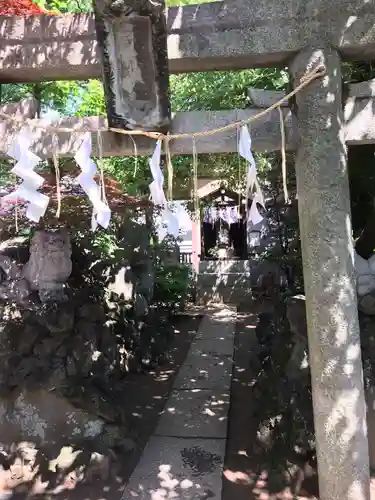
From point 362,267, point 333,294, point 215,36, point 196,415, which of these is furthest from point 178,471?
point 215,36

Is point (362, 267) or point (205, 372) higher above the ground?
point (362, 267)

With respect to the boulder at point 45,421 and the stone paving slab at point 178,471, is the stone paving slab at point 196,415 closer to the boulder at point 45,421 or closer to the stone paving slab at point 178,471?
the stone paving slab at point 178,471

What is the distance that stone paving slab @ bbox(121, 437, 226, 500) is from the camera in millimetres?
3717

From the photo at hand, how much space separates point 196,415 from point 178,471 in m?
1.29

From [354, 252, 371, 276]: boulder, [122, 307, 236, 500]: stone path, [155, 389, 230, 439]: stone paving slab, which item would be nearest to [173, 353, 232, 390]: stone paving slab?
[122, 307, 236, 500]: stone path

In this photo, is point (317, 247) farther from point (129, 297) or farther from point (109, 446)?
point (129, 297)

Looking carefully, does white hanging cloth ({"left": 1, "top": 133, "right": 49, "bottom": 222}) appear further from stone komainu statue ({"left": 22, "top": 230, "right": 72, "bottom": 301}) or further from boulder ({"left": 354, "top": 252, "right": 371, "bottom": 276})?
boulder ({"left": 354, "top": 252, "right": 371, "bottom": 276})

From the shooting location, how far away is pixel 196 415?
5320mm

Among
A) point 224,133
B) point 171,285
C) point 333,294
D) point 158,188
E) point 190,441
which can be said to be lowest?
point 190,441

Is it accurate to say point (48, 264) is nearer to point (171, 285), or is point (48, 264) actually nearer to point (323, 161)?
point (323, 161)

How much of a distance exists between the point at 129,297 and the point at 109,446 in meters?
3.76

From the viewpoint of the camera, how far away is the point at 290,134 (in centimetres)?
332

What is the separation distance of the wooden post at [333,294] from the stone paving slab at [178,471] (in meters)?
1.06

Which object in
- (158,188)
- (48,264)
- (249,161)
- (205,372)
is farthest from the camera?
(205,372)
